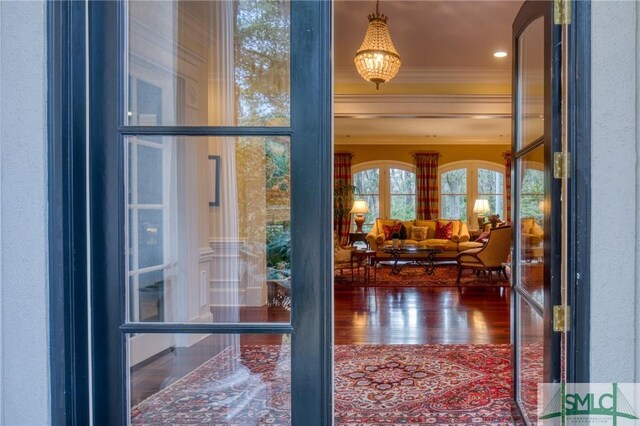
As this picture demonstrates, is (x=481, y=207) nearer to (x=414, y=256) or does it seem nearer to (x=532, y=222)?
(x=414, y=256)

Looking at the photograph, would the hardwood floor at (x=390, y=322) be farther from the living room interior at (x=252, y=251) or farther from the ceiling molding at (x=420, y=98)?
the ceiling molding at (x=420, y=98)

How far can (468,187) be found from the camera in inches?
427

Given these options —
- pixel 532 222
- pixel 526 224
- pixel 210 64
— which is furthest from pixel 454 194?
pixel 210 64

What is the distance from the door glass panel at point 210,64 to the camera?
1374 millimetres

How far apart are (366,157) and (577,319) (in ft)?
31.7

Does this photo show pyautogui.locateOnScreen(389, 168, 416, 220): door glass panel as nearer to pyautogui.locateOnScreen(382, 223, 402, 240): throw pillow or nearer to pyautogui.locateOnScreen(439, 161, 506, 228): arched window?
pyautogui.locateOnScreen(439, 161, 506, 228): arched window

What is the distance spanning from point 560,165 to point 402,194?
9701mm

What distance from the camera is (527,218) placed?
1897 millimetres

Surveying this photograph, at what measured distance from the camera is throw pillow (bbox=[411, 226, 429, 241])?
955 cm

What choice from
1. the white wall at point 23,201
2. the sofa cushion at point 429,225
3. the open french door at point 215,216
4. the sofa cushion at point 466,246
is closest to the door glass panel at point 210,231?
the open french door at point 215,216

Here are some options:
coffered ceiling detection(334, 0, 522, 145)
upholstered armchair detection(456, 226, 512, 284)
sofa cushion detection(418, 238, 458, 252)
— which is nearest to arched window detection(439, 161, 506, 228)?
sofa cushion detection(418, 238, 458, 252)

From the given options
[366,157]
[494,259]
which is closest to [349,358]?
[494,259]

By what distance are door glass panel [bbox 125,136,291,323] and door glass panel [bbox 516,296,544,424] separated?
1.11m

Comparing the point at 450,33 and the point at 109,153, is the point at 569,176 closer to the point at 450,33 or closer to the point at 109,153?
the point at 109,153
